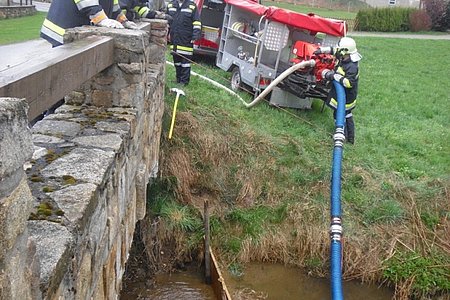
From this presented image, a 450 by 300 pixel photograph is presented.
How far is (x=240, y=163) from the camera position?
26.2 ft

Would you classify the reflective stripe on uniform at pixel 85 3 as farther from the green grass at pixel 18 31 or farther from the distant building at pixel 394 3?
the distant building at pixel 394 3

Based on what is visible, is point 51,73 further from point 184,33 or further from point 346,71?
point 184,33

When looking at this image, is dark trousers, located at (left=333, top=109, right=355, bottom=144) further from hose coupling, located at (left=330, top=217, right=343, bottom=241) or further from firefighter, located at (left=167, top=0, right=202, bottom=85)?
firefighter, located at (left=167, top=0, right=202, bottom=85)

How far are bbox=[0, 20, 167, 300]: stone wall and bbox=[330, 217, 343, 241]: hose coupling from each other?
263cm

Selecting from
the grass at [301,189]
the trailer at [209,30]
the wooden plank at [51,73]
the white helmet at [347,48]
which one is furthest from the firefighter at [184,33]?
the wooden plank at [51,73]

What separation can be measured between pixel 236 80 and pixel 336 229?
16.4ft

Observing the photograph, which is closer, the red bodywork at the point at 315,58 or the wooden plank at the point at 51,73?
the wooden plank at the point at 51,73

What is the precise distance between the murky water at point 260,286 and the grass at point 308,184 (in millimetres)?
153

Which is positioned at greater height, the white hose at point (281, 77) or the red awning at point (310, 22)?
the red awning at point (310, 22)

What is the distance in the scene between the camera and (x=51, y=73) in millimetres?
2238

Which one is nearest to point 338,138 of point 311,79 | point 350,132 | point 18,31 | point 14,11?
point 350,132

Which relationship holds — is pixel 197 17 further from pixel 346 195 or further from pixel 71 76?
pixel 71 76

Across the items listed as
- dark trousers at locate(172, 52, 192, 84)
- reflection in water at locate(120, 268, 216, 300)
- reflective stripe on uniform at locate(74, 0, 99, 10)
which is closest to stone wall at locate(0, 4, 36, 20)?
dark trousers at locate(172, 52, 192, 84)

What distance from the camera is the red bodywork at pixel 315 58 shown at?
28.6 feet
